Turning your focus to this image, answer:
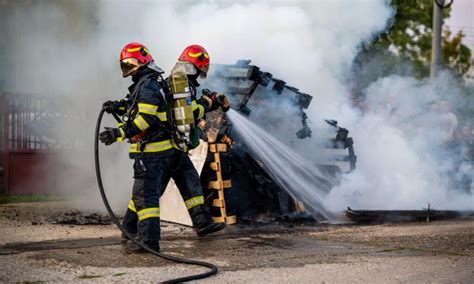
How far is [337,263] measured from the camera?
5.66 metres

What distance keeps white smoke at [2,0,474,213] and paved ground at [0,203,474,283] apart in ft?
6.02

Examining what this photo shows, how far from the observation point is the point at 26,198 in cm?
1105

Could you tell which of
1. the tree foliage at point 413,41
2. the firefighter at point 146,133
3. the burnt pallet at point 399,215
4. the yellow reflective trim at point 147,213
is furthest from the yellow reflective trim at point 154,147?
A: the tree foliage at point 413,41

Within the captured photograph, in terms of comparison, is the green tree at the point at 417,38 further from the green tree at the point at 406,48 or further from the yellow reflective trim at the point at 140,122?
the yellow reflective trim at the point at 140,122

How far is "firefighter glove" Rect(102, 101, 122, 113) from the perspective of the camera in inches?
243

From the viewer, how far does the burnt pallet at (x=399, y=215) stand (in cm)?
838

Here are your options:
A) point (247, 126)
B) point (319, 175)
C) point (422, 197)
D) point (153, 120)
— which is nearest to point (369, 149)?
point (422, 197)

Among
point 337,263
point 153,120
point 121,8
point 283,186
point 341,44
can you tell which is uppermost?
point 121,8

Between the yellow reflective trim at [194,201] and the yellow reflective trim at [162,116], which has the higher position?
the yellow reflective trim at [162,116]

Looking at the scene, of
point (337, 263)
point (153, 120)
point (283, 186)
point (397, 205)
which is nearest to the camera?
point (337, 263)

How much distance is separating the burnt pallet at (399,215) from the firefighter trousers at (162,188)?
7.49ft

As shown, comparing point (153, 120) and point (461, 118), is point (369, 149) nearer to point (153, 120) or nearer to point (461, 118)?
point (461, 118)

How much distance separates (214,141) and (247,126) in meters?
0.61

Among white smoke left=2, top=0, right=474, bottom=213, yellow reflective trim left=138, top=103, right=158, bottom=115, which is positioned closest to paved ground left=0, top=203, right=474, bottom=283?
yellow reflective trim left=138, top=103, right=158, bottom=115
